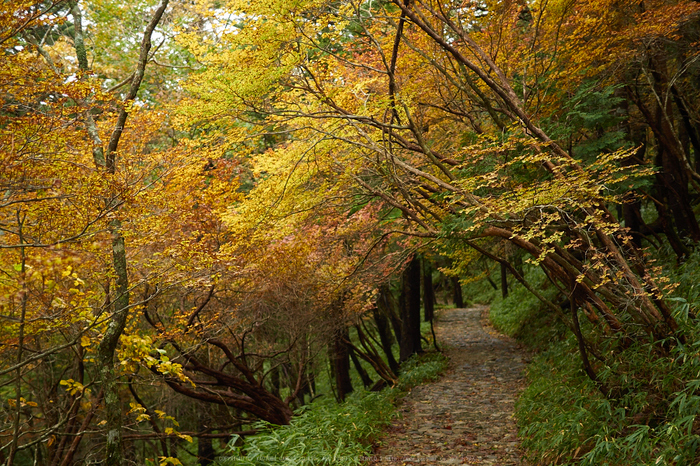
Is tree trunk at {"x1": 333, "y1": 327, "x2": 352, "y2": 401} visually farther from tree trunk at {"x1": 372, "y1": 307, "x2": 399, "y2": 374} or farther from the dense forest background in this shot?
tree trunk at {"x1": 372, "y1": 307, "x2": 399, "y2": 374}

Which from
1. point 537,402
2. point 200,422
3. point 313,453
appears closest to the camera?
point 313,453

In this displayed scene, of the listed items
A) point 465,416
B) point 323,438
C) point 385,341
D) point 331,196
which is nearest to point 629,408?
point 465,416

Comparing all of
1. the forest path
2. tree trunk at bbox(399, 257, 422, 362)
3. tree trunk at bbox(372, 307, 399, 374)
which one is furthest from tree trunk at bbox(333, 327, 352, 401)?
the forest path

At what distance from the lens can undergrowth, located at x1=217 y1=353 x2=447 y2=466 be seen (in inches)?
251

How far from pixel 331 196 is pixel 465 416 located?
4634 millimetres

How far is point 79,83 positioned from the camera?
5.54 metres

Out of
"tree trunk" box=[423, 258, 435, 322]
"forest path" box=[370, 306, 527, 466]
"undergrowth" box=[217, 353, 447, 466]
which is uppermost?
"tree trunk" box=[423, 258, 435, 322]

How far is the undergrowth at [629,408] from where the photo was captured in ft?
15.5

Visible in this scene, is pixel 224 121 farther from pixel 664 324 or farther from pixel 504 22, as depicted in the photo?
pixel 664 324

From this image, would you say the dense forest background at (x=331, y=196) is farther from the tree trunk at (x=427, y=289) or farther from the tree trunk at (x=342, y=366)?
the tree trunk at (x=427, y=289)

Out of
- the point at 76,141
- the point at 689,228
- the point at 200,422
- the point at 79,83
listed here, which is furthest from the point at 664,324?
the point at 200,422

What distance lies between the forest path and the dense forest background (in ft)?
2.04

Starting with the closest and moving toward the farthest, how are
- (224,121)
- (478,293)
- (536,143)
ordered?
(536,143) → (224,121) → (478,293)

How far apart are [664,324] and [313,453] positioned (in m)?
4.80
